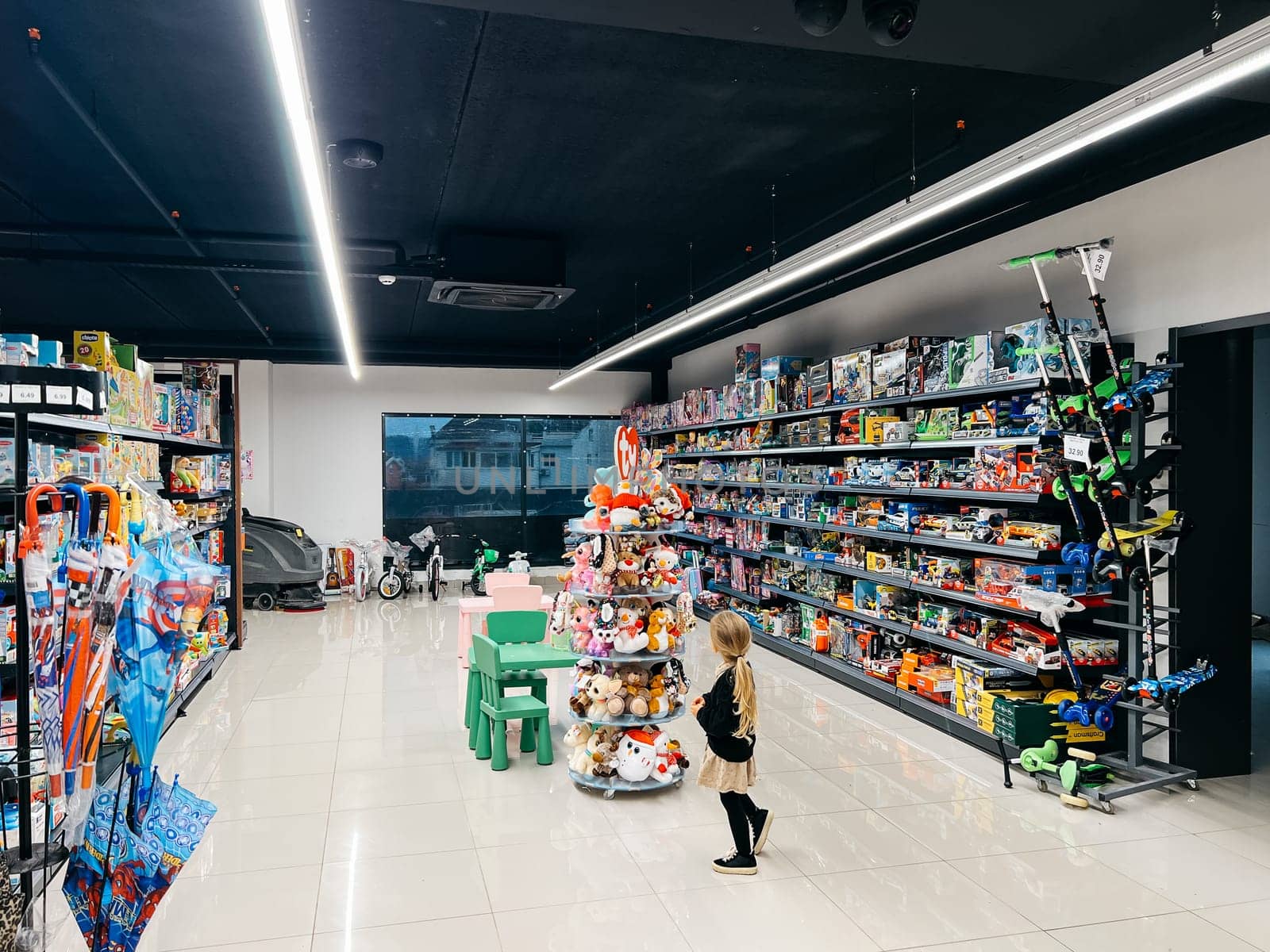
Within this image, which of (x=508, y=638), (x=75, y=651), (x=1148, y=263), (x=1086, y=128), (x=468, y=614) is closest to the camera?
(x=75, y=651)

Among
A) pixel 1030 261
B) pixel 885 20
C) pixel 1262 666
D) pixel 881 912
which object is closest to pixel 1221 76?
pixel 885 20

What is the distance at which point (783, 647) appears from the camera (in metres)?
8.79

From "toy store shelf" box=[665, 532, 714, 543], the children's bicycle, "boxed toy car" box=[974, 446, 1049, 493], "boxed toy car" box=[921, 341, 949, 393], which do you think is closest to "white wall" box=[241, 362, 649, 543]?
the children's bicycle

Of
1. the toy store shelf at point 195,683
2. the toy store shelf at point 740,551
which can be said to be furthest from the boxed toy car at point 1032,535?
the toy store shelf at point 195,683

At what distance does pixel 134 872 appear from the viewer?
239 cm

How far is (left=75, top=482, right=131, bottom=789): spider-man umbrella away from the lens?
233cm

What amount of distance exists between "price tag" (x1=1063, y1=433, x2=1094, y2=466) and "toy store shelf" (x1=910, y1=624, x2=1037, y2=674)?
141 centimetres

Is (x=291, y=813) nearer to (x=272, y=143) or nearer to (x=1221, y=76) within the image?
(x=272, y=143)

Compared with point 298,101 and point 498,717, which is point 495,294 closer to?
point 498,717

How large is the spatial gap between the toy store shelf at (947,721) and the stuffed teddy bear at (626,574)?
2.43 m

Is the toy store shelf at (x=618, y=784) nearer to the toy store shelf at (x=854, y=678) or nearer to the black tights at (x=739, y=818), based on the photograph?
the black tights at (x=739, y=818)

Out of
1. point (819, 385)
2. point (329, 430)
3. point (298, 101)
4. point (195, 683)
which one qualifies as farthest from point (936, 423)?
point (329, 430)

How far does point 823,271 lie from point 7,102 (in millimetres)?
6660

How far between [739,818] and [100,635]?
281 centimetres
